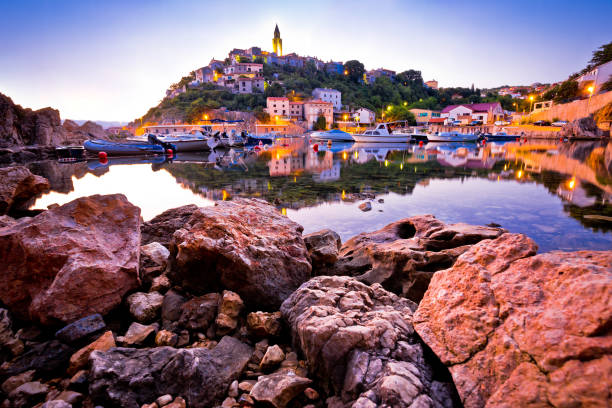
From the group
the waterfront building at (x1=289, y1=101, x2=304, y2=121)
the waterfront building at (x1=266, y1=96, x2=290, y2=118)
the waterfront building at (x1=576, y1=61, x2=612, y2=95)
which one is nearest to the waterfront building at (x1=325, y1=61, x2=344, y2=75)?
the waterfront building at (x1=289, y1=101, x2=304, y2=121)

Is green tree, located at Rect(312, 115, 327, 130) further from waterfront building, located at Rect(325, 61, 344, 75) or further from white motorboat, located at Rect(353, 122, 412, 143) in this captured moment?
waterfront building, located at Rect(325, 61, 344, 75)

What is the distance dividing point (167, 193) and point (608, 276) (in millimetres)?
12436

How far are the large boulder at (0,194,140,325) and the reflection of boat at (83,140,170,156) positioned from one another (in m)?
29.8

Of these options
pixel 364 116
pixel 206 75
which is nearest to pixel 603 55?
pixel 364 116

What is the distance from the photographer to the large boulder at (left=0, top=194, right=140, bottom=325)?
2.90 meters

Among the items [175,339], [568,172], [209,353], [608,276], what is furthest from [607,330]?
[568,172]

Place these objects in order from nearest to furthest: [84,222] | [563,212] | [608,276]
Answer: [608,276] < [84,222] < [563,212]

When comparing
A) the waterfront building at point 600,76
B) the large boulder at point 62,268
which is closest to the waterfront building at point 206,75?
the waterfront building at point 600,76

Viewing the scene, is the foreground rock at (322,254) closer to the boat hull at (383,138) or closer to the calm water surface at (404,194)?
the calm water surface at (404,194)

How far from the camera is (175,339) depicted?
2793 millimetres

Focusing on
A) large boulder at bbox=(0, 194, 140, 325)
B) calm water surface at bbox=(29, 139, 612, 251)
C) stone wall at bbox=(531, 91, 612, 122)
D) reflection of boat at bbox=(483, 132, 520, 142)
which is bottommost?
calm water surface at bbox=(29, 139, 612, 251)

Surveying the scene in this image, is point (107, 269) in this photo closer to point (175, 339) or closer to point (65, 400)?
point (175, 339)

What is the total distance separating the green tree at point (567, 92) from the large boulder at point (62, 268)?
73161mm

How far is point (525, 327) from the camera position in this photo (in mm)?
1834
